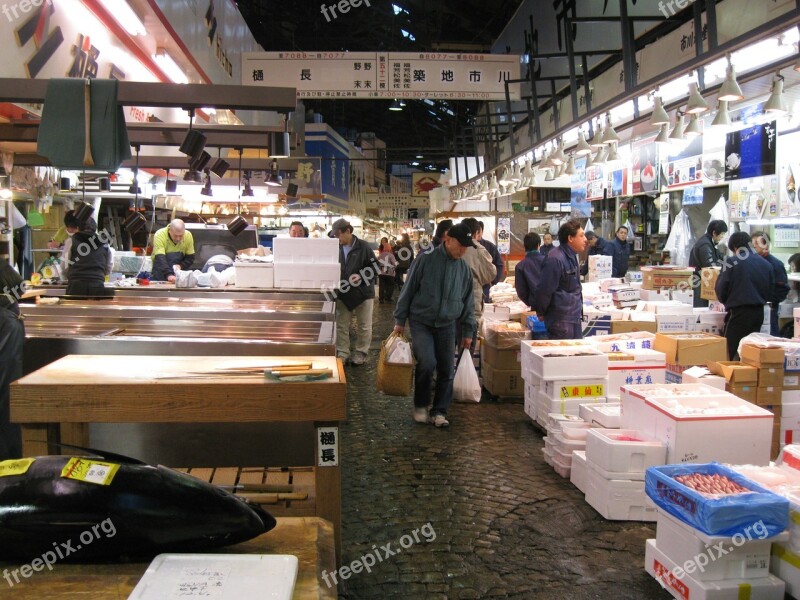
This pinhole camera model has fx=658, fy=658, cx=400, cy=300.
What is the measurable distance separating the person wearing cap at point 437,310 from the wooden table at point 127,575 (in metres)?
4.47

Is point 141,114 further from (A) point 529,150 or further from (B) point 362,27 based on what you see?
(B) point 362,27

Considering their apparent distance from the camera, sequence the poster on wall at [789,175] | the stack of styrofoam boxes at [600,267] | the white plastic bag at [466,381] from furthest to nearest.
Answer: the stack of styrofoam boxes at [600,267], the poster on wall at [789,175], the white plastic bag at [466,381]

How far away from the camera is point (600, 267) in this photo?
1126cm

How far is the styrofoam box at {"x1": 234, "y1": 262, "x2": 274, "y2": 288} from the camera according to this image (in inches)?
302

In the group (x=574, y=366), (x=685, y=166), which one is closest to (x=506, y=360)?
(x=574, y=366)

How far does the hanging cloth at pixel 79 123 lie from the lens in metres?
4.25

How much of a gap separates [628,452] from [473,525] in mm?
1157

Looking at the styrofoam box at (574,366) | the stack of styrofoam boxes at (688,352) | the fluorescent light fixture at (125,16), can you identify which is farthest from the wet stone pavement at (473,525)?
the fluorescent light fixture at (125,16)

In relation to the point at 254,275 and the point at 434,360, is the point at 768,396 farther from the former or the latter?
the point at 254,275

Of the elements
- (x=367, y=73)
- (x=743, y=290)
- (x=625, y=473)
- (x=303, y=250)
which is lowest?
(x=625, y=473)

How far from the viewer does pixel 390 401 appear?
7.93 metres

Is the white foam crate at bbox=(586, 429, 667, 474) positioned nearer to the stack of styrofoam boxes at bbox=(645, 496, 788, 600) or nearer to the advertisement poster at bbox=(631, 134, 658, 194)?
the stack of styrofoam boxes at bbox=(645, 496, 788, 600)
